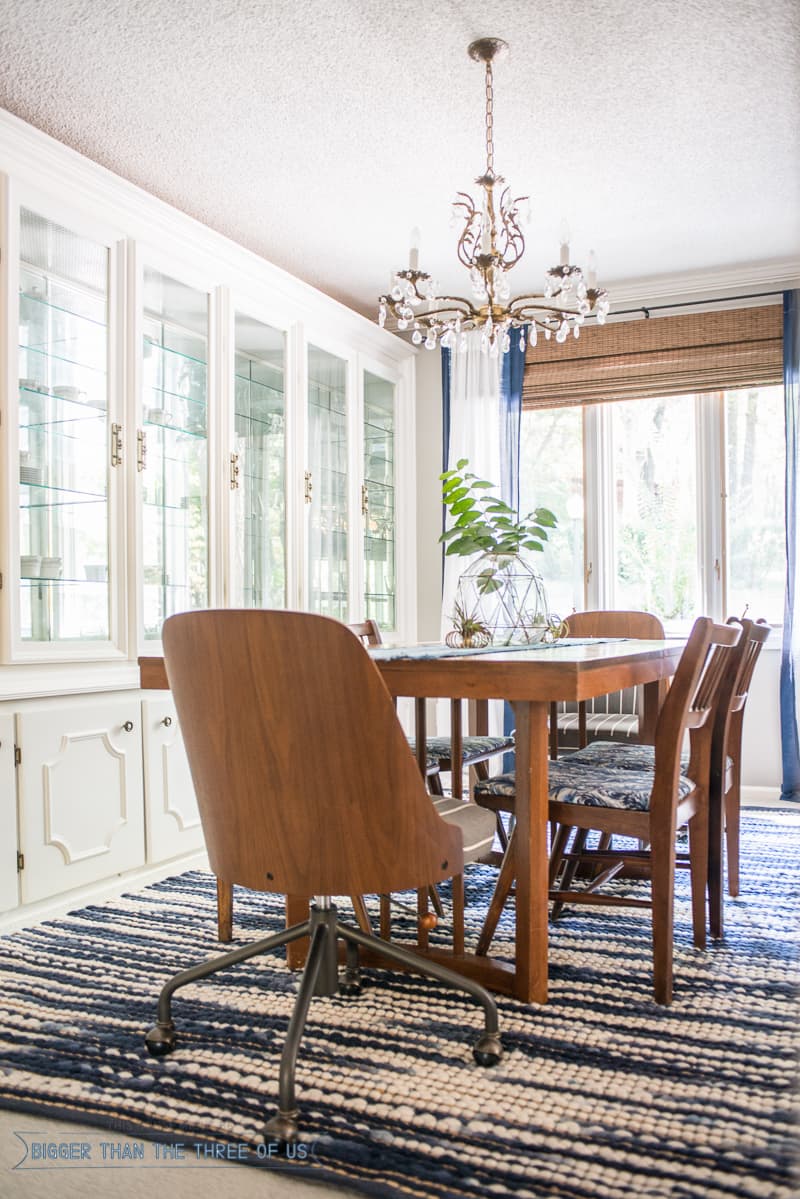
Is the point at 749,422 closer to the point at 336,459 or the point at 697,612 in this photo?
the point at 697,612

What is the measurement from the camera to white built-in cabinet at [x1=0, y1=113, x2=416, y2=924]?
8.64 feet

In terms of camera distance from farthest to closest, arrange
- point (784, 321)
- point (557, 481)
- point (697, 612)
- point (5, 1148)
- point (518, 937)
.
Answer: point (557, 481)
point (697, 612)
point (784, 321)
point (518, 937)
point (5, 1148)

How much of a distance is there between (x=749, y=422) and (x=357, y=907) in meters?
3.36

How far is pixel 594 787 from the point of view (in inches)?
82.3

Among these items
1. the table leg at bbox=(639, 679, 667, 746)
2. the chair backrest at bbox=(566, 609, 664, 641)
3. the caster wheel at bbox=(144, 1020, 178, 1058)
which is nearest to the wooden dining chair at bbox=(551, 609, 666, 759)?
the chair backrest at bbox=(566, 609, 664, 641)

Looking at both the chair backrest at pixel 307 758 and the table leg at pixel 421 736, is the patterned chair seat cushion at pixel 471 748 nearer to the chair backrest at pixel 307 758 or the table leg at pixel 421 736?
the table leg at pixel 421 736

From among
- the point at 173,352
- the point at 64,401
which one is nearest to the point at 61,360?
the point at 64,401

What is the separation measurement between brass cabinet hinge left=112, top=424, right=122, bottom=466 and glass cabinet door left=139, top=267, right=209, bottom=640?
0.09 meters

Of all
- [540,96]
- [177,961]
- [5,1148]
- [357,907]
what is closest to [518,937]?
[357,907]

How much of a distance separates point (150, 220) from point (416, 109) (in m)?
0.97

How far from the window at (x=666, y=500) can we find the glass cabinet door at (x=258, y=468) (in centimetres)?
162

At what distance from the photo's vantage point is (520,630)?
270 cm

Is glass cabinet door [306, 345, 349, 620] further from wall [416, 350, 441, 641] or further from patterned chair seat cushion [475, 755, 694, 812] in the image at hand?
patterned chair seat cushion [475, 755, 694, 812]

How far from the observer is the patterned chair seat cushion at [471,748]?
286 centimetres
